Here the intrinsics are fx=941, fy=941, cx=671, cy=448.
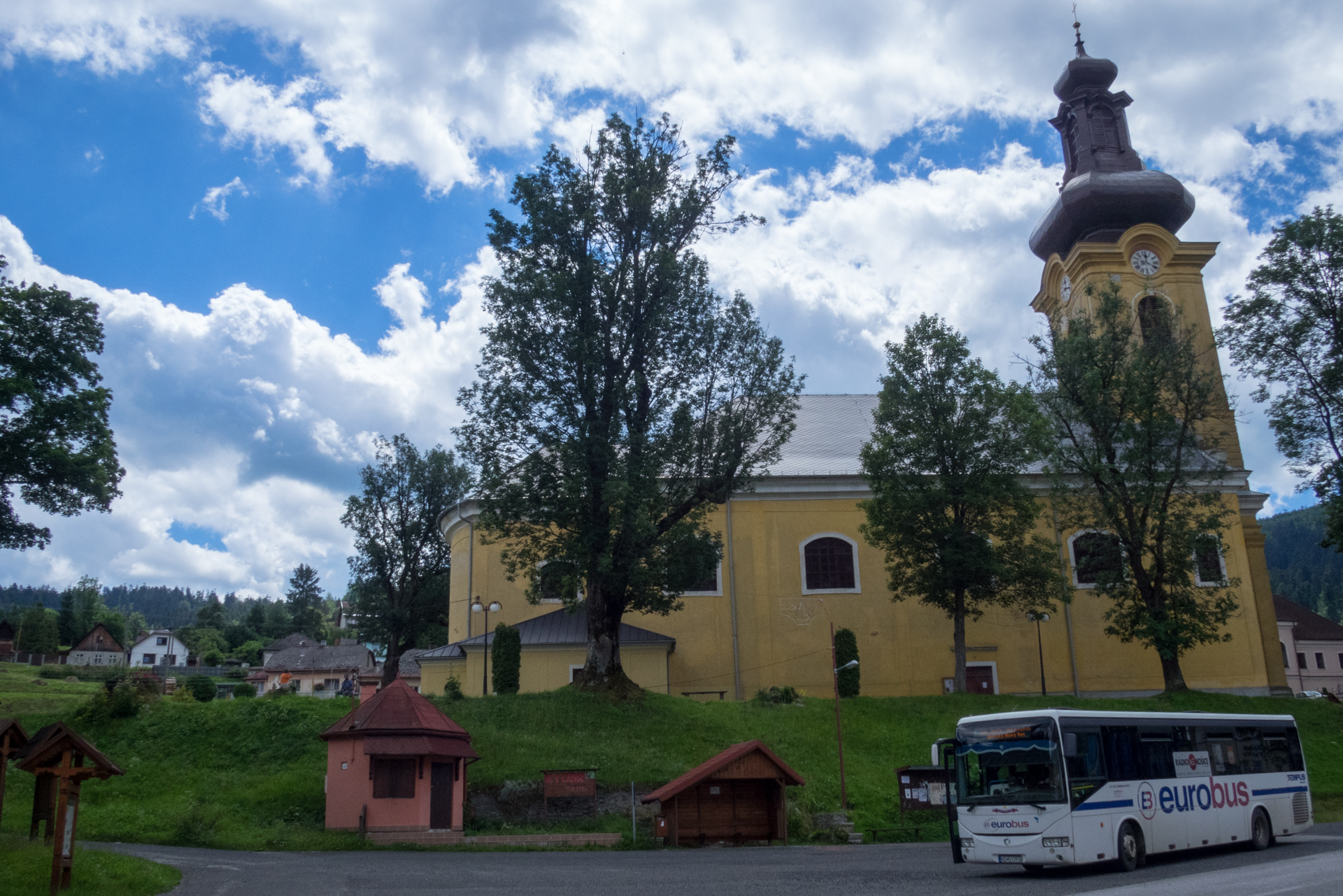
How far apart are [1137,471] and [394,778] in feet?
81.5

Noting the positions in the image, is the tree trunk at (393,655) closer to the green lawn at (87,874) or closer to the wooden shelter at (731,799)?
the wooden shelter at (731,799)

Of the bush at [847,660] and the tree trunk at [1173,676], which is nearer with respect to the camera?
the tree trunk at [1173,676]

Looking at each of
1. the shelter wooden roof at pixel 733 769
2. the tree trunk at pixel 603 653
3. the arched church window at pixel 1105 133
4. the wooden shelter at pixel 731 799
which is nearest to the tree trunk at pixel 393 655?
the tree trunk at pixel 603 653

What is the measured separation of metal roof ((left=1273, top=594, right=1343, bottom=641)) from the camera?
70.6 metres

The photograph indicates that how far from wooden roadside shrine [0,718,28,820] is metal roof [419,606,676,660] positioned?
55.7 ft

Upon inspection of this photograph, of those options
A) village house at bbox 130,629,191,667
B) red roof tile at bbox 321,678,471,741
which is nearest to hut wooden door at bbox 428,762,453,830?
red roof tile at bbox 321,678,471,741

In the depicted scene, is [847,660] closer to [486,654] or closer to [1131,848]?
[486,654]

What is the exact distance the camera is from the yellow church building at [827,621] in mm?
→ 33094

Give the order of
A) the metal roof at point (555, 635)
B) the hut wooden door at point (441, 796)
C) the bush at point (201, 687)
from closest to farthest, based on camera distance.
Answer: the hut wooden door at point (441, 796) < the bush at point (201, 687) < the metal roof at point (555, 635)

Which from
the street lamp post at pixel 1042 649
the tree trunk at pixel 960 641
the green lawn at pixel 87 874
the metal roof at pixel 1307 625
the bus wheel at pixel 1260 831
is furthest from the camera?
the metal roof at pixel 1307 625

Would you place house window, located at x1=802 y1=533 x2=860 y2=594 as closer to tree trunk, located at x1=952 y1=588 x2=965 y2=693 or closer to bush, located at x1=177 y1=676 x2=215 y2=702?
tree trunk, located at x1=952 y1=588 x2=965 y2=693

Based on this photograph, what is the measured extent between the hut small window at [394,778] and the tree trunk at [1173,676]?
77.8ft

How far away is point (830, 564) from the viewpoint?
35.6 metres

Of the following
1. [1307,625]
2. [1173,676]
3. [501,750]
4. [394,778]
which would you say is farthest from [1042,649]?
[1307,625]
